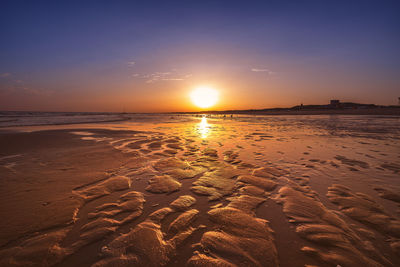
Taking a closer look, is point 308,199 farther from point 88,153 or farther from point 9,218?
point 88,153

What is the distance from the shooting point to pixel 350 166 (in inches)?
169

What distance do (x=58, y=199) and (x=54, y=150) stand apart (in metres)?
4.34

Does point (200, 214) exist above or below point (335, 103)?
below

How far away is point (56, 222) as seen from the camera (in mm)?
2170

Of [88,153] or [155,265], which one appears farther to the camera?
[88,153]

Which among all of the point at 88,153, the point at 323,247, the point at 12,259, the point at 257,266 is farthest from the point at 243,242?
the point at 88,153

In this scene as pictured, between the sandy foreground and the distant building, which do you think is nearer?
the sandy foreground

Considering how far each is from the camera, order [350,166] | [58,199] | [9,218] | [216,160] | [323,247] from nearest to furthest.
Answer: [323,247]
[9,218]
[58,199]
[350,166]
[216,160]

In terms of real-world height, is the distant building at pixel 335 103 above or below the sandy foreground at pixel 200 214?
above

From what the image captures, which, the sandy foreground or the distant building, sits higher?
the distant building

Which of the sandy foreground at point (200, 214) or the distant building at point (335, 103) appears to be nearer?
the sandy foreground at point (200, 214)

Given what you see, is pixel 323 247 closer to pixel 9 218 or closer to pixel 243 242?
pixel 243 242

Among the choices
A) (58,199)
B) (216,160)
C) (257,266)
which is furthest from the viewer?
(216,160)

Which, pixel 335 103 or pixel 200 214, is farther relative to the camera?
pixel 335 103
